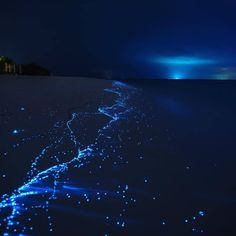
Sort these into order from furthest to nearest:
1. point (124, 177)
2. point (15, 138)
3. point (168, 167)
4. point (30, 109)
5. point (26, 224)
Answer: point (30, 109)
point (15, 138)
point (168, 167)
point (124, 177)
point (26, 224)

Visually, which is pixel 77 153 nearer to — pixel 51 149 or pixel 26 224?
pixel 51 149

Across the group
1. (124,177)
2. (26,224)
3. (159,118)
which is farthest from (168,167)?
(159,118)

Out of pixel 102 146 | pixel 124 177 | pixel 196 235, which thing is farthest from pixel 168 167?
pixel 196 235

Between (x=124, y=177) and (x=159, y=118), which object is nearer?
(x=124, y=177)

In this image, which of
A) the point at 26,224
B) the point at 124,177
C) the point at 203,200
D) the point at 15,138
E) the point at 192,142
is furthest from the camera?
the point at 192,142

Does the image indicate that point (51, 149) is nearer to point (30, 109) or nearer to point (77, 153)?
point (77, 153)

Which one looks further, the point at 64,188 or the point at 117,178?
the point at 117,178
